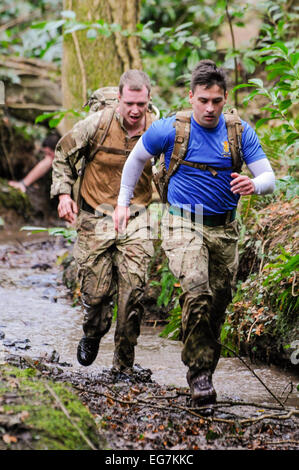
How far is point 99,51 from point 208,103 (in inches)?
217

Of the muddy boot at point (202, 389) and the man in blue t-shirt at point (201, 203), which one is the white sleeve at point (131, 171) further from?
the muddy boot at point (202, 389)

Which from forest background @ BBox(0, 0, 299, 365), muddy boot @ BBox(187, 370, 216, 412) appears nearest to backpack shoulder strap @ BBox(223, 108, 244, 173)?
forest background @ BBox(0, 0, 299, 365)

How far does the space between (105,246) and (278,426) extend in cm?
215

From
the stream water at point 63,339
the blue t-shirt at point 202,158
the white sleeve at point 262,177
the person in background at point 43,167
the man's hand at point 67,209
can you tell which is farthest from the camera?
the person in background at point 43,167

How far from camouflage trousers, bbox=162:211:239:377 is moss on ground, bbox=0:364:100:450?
3.34 feet

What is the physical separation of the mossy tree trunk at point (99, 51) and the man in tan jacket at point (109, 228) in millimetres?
4186

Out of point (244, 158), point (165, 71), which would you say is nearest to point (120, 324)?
point (244, 158)

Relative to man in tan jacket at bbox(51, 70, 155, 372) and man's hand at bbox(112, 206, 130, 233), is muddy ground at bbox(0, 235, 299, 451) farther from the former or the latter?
man's hand at bbox(112, 206, 130, 233)

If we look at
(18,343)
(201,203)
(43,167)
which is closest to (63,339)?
(18,343)

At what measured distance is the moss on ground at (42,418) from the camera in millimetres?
3176

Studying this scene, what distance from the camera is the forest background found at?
5.76 meters

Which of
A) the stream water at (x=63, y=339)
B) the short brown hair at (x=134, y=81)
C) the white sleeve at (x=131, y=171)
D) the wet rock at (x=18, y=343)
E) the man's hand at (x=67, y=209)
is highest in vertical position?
the short brown hair at (x=134, y=81)

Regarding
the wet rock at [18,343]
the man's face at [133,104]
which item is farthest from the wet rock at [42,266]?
the man's face at [133,104]

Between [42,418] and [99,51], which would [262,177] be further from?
[99,51]
